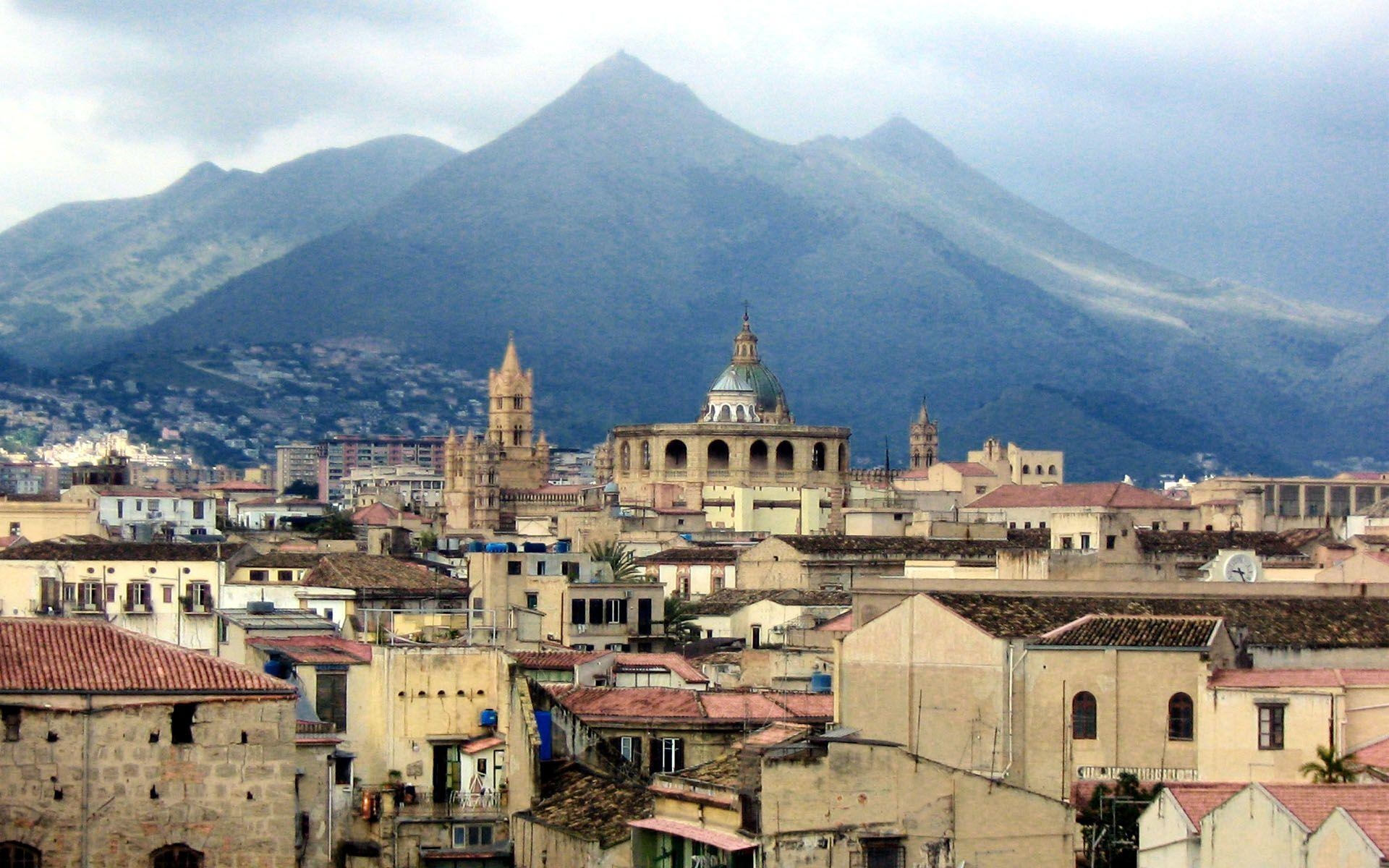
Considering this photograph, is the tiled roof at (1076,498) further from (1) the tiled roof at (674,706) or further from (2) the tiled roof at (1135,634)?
(2) the tiled roof at (1135,634)

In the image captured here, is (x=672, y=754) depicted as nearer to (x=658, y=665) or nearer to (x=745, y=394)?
(x=658, y=665)

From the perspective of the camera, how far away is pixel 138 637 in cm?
3128

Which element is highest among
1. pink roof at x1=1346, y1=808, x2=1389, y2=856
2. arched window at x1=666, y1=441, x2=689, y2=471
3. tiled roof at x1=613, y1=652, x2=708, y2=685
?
arched window at x1=666, y1=441, x2=689, y2=471

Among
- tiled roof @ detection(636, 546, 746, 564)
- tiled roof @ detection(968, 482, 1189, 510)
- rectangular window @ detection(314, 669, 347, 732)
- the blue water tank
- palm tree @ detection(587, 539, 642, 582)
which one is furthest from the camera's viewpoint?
tiled roof @ detection(968, 482, 1189, 510)

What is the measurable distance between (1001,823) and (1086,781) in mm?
7158

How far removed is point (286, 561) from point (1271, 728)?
104 ft

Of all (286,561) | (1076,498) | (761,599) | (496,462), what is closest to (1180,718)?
(761,599)

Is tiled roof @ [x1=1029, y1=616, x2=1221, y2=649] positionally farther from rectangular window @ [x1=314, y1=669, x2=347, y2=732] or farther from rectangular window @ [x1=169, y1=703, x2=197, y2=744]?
rectangular window @ [x1=169, y1=703, x2=197, y2=744]

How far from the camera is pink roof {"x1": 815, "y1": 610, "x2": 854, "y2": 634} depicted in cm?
5175

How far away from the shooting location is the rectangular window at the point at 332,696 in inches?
1484

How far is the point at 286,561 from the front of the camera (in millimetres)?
64688

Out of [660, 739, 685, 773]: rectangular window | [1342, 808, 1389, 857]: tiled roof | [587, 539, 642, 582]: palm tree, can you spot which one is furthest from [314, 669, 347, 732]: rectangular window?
[587, 539, 642, 582]: palm tree

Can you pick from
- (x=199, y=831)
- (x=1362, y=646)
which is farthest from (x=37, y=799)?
(x=1362, y=646)

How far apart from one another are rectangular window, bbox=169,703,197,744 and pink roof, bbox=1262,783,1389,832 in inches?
417
